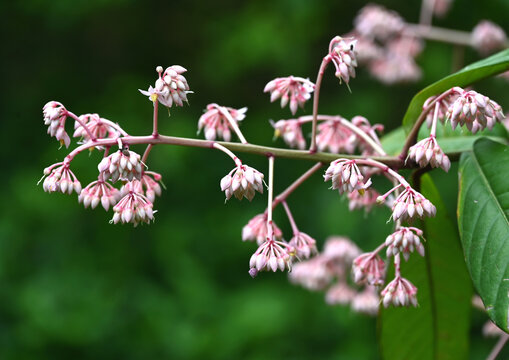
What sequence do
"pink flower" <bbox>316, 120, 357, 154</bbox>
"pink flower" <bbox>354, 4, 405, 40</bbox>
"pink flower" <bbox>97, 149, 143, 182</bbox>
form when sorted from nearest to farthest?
"pink flower" <bbox>97, 149, 143, 182</bbox> → "pink flower" <bbox>316, 120, 357, 154</bbox> → "pink flower" <bbox>354, 4, 405, 40</bbox>

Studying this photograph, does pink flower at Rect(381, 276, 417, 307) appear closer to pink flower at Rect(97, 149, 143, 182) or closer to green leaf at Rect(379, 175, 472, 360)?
green leaf at Rect(379, 175, 472, 360)

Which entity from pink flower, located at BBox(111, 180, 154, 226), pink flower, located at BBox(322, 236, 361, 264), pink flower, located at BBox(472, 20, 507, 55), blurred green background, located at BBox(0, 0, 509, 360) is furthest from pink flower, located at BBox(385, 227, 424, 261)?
blurred green background, located at BBox(0, 0, 509, 360)

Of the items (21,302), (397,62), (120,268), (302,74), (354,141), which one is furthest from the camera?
(302,74)

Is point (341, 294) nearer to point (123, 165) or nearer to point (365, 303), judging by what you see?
point (365, 303)

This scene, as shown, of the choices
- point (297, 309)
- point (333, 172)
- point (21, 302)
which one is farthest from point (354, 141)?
point (21, 302)

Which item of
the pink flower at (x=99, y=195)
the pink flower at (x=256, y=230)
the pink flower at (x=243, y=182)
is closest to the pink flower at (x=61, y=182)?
the pink flower at (x=99, y=195)

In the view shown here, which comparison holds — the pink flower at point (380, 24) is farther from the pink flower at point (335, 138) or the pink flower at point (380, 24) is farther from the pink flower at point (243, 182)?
the pink flower at point (243, 182)

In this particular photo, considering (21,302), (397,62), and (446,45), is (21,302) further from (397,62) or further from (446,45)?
(446,45)
